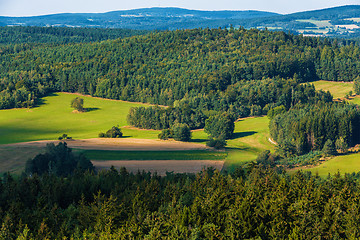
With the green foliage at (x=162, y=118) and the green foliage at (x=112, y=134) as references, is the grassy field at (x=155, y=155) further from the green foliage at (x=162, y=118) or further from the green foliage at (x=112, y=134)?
the green foliage at (x=162, y=118)

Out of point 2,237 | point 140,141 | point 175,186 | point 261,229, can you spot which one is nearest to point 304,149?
point 140,141

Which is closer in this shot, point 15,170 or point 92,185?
point 92,185

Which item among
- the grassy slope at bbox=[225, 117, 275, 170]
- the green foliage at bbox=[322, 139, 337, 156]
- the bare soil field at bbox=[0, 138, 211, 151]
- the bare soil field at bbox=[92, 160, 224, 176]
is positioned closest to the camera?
the bare soil field at bbox=[92, 160, 224, 176]

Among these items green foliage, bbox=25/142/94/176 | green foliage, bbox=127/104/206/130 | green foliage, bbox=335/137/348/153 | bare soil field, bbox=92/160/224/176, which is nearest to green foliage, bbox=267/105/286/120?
green foliage, bbox=127/104/206/130

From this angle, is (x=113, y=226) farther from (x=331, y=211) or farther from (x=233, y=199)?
(x=331, y=211)

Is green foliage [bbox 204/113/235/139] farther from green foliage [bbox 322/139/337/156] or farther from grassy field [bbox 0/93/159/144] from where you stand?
green foliage [bbox 322/139/337/156]

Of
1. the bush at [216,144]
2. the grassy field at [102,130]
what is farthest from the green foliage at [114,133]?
the bush at [216,144]
